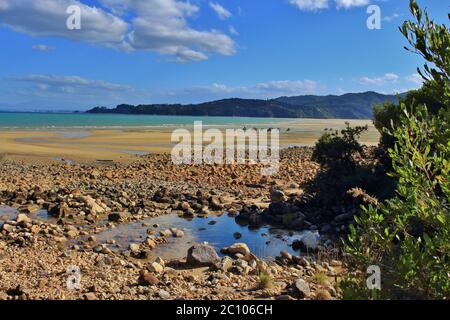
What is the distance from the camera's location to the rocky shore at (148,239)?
785 centimetres

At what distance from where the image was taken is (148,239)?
11.8 meters

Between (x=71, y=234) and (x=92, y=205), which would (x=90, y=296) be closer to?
(x=71, y=234)

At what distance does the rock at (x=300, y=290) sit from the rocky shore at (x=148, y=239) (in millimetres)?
19

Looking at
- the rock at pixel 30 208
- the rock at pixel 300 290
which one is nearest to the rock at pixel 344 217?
the rock at pixel 300 290

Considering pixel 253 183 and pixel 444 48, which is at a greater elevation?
pixel 444 48

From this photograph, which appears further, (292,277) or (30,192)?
(30,192)

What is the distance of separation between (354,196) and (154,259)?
6.27 meters

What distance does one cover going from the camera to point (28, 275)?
28.2ft

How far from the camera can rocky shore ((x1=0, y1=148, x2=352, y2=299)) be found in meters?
7.85

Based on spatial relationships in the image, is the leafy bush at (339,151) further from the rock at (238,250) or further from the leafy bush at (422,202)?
the leafy bush at (422,202)

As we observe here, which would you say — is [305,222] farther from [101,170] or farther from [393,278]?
[101,170]

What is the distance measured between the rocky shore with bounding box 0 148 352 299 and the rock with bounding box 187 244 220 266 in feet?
0.07
